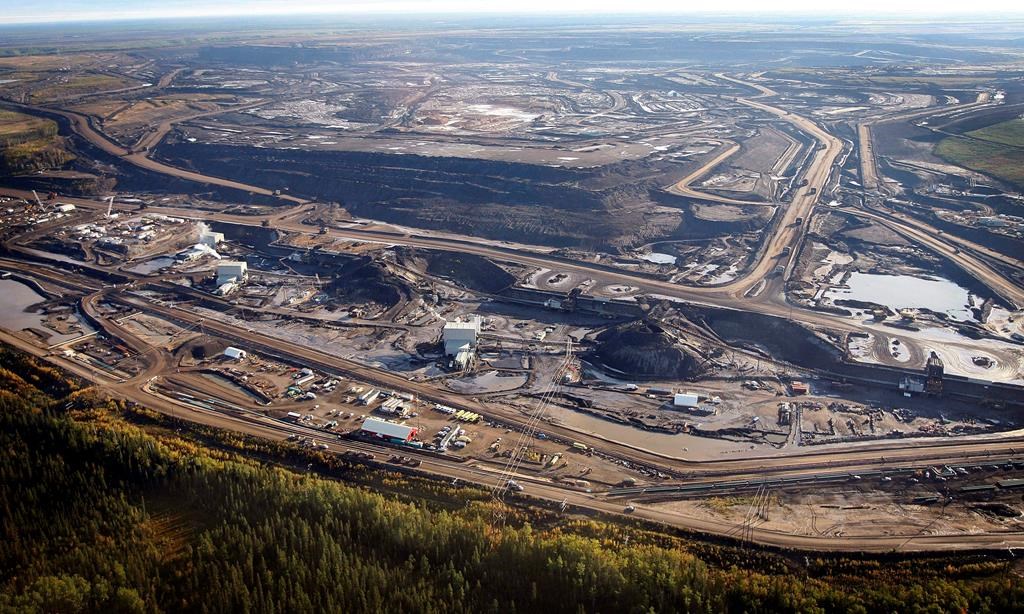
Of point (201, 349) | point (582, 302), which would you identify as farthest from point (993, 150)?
point (201, 349)

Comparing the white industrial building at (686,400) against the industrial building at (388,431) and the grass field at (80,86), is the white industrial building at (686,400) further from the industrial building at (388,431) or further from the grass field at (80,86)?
the grass field at (80,86)

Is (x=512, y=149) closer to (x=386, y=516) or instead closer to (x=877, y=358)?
(x=877, y=358)

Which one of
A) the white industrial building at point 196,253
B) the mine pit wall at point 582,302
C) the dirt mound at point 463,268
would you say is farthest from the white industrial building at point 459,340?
the white industrial building at point 196,253

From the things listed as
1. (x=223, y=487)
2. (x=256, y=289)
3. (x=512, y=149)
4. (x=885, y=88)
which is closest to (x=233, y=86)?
(x=512, y=149)

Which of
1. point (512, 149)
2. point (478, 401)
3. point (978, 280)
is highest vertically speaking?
point (512, 149)

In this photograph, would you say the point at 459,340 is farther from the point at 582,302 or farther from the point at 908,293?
the point at 908,293
